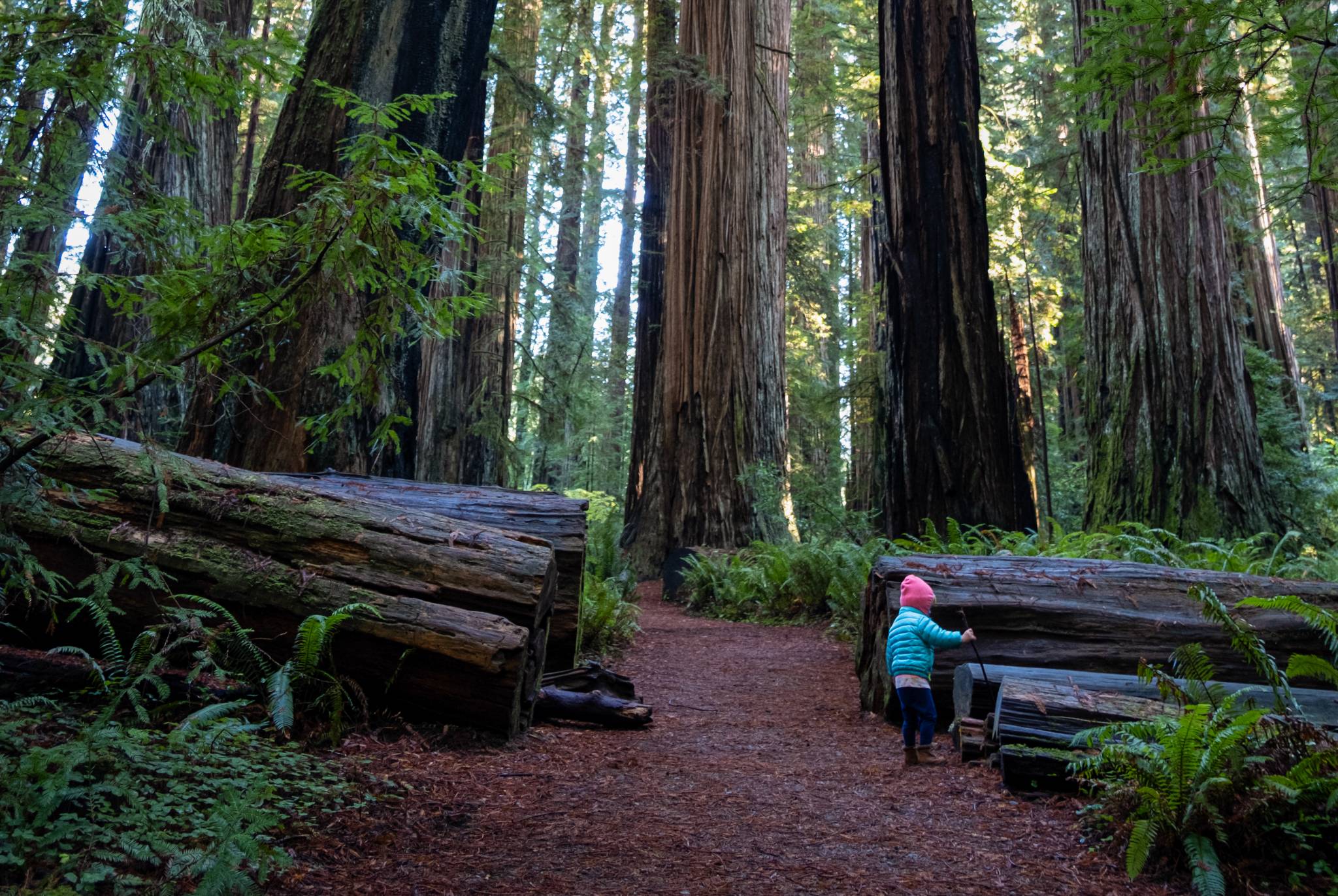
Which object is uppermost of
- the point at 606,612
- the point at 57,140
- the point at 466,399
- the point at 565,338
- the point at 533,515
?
the point at 565,338

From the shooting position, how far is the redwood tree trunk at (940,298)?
→ 842cm

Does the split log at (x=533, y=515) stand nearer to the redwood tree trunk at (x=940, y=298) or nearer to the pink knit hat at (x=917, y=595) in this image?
the pink knit hat at (x=917, y=595)

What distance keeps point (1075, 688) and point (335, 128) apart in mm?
5630

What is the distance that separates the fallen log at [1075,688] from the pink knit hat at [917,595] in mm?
374

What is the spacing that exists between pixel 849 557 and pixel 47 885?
25.2 feet

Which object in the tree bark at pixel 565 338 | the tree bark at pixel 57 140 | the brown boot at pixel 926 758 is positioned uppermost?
the tree bark at pixel 565 338

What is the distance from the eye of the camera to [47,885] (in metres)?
2.11

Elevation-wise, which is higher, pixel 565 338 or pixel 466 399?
pixel 565 338

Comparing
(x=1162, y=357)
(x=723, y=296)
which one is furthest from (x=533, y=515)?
(x=723, y=296)

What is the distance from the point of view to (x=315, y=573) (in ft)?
13.4

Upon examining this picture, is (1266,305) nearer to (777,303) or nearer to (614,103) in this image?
(777,303)

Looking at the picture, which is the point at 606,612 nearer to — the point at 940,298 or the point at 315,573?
the point at 315,573

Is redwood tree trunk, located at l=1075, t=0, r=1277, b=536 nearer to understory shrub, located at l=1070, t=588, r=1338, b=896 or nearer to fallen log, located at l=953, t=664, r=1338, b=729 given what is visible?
fallen log, located at l=953, t=664, r=1338, b=729

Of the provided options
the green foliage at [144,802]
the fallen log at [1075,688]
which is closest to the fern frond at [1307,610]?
the fallen log at [1075,688]
